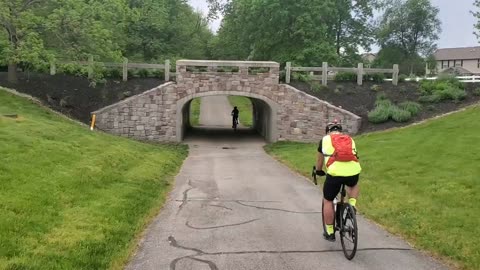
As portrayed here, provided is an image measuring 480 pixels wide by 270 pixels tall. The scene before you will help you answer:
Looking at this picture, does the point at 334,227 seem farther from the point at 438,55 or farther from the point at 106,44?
the point at 438,55

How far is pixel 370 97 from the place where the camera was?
27.6 m

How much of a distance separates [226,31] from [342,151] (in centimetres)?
4900

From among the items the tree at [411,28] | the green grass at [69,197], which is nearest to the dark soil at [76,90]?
the green grass at [69,197]

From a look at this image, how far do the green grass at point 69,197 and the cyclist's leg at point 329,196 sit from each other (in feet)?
9.15

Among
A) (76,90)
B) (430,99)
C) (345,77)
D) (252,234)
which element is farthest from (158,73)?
(252,234)

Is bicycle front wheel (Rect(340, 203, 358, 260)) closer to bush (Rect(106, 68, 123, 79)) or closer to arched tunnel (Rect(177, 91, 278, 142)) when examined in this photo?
arched tunnel (Rect(177, 91, 278, 142))

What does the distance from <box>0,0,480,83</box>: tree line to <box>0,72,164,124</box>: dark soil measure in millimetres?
1296

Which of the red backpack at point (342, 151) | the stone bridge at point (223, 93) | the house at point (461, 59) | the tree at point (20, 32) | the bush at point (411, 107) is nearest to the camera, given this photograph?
the red backpack at point (342, 151)

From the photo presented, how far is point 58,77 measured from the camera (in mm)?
27406

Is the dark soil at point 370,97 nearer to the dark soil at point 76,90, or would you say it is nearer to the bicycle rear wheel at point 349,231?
the dark soil at point 76,90

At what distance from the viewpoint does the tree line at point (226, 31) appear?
2270cm

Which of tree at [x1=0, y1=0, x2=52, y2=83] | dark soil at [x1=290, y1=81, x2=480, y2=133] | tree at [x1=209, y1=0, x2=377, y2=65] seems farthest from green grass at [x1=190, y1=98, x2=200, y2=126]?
tree at [x1=0, y1=0, x2=52, y2=83]

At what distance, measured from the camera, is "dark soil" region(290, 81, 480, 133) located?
2512 cm

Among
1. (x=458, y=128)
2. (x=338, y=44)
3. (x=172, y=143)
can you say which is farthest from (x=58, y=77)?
(x=338, y=44)
